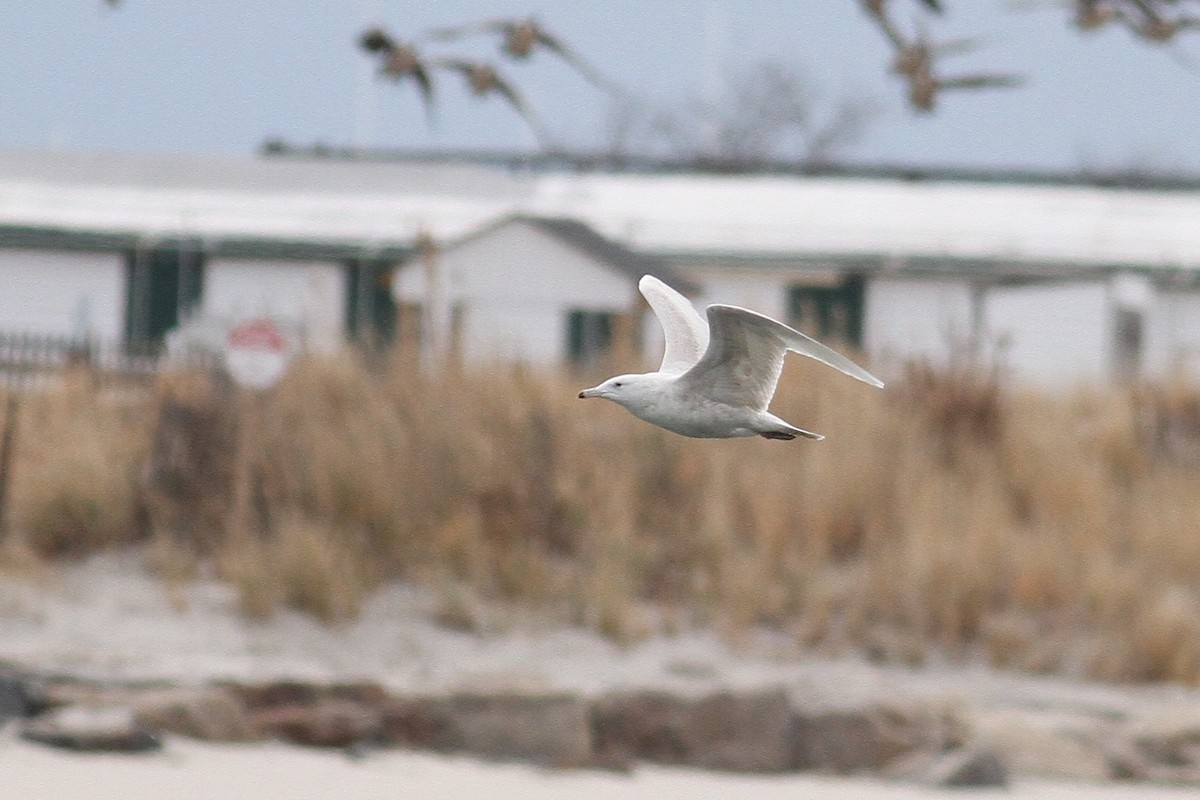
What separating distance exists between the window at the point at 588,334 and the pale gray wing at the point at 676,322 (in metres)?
10.4

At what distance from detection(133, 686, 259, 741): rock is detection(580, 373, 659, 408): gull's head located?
1143 cm

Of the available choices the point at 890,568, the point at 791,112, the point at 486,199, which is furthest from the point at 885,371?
the point at 791,112

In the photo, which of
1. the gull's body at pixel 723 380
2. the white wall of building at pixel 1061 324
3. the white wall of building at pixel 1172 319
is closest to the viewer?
the gull's body at pixel 723 380

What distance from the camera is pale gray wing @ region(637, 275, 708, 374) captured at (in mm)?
1582

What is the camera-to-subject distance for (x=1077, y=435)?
1537cm

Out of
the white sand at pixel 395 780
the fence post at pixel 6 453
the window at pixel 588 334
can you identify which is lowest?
the white sand at pixel 395 780

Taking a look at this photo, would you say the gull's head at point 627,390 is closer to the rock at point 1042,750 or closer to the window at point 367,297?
the rock at point 1042,750

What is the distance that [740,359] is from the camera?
1.53 m

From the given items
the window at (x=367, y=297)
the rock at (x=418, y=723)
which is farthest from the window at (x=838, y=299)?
the rock at (x=418, y=723)

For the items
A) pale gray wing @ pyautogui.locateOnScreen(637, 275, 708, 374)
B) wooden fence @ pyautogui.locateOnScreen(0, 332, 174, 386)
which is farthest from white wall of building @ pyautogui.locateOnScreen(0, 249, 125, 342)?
pale gray wing @ pyautogui.locateOnScreen(637, 275, 708, 374)

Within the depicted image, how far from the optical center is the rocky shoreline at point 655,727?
41.0 ft

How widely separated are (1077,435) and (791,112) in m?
38.3

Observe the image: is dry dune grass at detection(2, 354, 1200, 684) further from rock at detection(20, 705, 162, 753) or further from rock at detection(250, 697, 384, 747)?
rock at detection(20, 705, 162, 753)

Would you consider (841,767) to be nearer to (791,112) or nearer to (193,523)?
(193,523)
